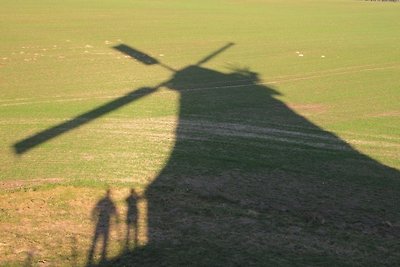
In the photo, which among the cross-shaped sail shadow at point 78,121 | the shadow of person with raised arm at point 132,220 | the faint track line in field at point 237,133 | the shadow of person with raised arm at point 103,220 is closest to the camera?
the shadow of person with raised arm at point 103,220

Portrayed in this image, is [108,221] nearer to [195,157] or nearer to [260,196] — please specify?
[260,196]

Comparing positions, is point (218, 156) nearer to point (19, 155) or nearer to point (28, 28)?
point (19, 155)

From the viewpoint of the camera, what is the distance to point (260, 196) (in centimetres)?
963

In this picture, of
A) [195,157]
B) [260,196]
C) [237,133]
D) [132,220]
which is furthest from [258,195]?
[237,133]

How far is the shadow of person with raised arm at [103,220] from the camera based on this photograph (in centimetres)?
754

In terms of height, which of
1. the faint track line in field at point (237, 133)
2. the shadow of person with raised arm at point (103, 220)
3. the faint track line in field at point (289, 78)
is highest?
the faint track line in field at point (289, 78)

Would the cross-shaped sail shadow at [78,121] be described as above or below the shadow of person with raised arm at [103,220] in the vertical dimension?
above

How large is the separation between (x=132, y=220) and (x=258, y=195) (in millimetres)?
2392

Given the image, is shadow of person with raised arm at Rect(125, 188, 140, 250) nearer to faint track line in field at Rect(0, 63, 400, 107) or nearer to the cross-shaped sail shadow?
the cross-shaped sail shadow

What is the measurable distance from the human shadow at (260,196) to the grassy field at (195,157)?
0.03 m

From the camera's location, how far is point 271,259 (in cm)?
745

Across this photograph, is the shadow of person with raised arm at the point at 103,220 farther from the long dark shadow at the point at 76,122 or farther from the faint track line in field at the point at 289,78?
the faint track line in field at the point at 289,78

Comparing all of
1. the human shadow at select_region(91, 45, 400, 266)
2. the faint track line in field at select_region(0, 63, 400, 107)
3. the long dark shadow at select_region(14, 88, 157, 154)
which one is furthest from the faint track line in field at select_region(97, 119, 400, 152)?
the faint track line in field at select_region(0, 63, 400, 107)

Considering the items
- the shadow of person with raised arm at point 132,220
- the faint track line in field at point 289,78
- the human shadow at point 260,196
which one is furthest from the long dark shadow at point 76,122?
the shadow of person with raised arm at point 132,220
